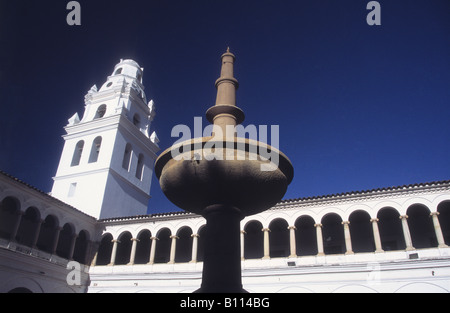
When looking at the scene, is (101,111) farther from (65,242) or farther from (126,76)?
(65,242)

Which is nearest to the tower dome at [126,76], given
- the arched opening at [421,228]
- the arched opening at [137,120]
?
the arched opening at [137,120]

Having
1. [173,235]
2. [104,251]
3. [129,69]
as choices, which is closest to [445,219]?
[173,235]

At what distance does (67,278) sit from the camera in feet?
60.5

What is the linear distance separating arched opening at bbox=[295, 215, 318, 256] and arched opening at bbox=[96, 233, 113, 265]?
11176mm

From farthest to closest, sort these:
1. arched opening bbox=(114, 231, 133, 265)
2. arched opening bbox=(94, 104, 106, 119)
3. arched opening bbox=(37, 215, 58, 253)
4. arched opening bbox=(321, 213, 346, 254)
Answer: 1. arched opening bbox=(94, 104, 106, 119)
2. arched opening bbox=(114, 231, 133, 265)
3. arched opening bbox=(37, 215, 58, 253)
4. arched opening bbox=(321, 213, 346, 254)

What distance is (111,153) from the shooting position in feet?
78.3

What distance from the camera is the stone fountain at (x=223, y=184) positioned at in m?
5.09

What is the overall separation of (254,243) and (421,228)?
868 centimetres

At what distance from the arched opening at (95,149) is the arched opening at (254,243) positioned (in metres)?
12.0

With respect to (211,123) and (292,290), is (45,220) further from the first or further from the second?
(211,123)

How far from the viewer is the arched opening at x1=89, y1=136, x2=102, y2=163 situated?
24.8m

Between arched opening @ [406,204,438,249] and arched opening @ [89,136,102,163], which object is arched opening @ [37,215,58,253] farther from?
arched opening @ [406,204,438,249]

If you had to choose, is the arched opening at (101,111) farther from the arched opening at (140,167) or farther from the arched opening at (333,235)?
the arched opening at (333,235)

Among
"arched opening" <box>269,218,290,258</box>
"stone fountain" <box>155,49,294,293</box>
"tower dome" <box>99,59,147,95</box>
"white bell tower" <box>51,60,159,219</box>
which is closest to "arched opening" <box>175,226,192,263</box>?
"white bell tower" <box>51,60,159,219</box>
